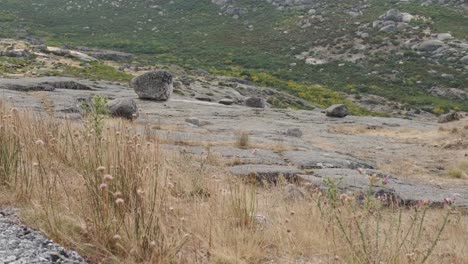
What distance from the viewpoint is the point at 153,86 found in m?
26.8

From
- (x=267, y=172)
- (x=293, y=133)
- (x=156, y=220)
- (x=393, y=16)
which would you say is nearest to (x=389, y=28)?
(x=393, y=16)

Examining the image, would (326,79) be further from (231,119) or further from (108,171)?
(108,171)

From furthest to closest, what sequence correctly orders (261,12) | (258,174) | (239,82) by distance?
1. (261,12)
2. (239,82)
3. (258,174)

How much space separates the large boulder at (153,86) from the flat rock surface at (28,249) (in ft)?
76.7

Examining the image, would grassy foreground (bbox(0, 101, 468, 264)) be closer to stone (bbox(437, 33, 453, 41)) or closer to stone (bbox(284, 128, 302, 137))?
stone (bbox(284, 128, 302, 137))

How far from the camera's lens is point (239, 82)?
168 ft

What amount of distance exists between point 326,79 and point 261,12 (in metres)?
31.8

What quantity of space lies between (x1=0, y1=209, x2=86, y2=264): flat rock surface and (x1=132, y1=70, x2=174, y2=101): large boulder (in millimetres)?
23393

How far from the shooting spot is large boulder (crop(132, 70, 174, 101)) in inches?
1055

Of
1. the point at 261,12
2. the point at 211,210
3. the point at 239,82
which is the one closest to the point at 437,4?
the point at 261,12

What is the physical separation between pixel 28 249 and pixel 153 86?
23.9m

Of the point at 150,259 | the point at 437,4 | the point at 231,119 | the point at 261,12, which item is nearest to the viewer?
the point at 150,259

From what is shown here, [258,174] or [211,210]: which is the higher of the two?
[211,210]

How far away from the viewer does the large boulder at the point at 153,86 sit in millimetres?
26797
